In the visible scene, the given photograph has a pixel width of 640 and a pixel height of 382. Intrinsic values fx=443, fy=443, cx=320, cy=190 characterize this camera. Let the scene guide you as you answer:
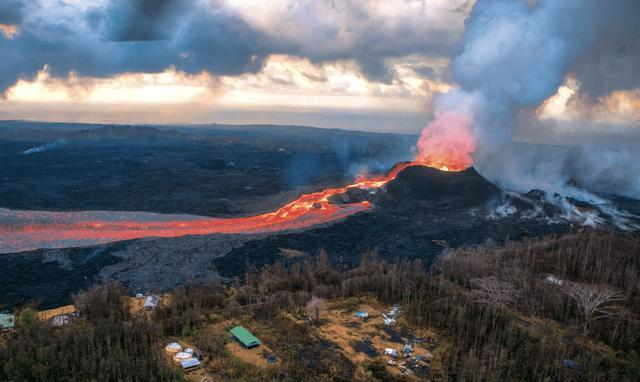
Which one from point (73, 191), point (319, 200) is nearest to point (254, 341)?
point (319, 200)

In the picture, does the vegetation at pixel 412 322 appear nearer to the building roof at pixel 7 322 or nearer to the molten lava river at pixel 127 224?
the building roof at pixel 7 322

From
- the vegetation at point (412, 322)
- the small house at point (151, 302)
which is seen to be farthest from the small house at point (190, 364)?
the small house at point (151, 302)

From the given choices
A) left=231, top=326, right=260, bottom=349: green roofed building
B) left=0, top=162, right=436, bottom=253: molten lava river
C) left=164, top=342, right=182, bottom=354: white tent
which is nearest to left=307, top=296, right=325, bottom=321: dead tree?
left=231, top=326, right=260, bottom=349: green roofed building

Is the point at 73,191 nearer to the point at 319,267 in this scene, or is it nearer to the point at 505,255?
the point at 319,267

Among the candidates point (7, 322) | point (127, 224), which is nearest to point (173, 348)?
point (7, 322)

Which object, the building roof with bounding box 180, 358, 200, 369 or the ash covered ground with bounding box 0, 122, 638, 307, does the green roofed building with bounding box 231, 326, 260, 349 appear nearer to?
the building roof with bounding box 180, 358, 200, 369

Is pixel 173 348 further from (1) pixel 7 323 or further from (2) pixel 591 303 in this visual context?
(2) pixel 591 303
